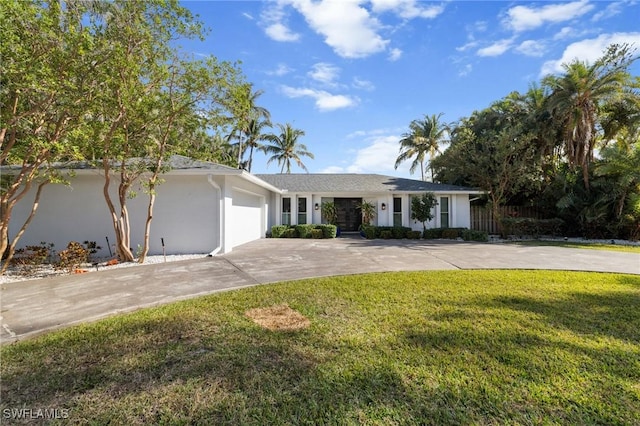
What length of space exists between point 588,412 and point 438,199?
1570 cm

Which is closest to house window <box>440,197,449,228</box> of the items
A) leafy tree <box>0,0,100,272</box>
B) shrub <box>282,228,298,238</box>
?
shrub <box>282,228,298,238</box>

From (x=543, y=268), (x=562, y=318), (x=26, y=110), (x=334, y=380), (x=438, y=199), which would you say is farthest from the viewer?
(x=438, y=199)

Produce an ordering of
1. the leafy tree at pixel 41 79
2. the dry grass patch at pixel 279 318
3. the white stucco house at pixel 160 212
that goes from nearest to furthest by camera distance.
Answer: the dry grass patch at pixel 279 318, the leafy tree at pixel 41 79, the white stucco house at pixel 160 212

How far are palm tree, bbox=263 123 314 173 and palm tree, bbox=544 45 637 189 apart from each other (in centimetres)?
2043

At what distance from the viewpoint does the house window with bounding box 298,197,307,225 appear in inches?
689

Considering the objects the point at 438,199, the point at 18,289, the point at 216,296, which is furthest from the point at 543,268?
the point at 18,289

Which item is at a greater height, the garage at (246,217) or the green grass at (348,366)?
the garage at (246,217)

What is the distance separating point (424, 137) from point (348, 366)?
27.9 m

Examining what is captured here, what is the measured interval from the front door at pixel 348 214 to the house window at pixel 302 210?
7.20ft

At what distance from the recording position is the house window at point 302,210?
57.4ft

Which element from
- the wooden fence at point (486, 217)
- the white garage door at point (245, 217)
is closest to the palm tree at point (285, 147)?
the white garage door at point (245, 217)

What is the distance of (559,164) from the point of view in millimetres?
17516

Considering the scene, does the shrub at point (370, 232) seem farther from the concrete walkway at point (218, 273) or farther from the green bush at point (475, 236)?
the green bush at point (475, 236)

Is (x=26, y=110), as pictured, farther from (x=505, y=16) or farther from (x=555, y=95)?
(x=555, y=95)
